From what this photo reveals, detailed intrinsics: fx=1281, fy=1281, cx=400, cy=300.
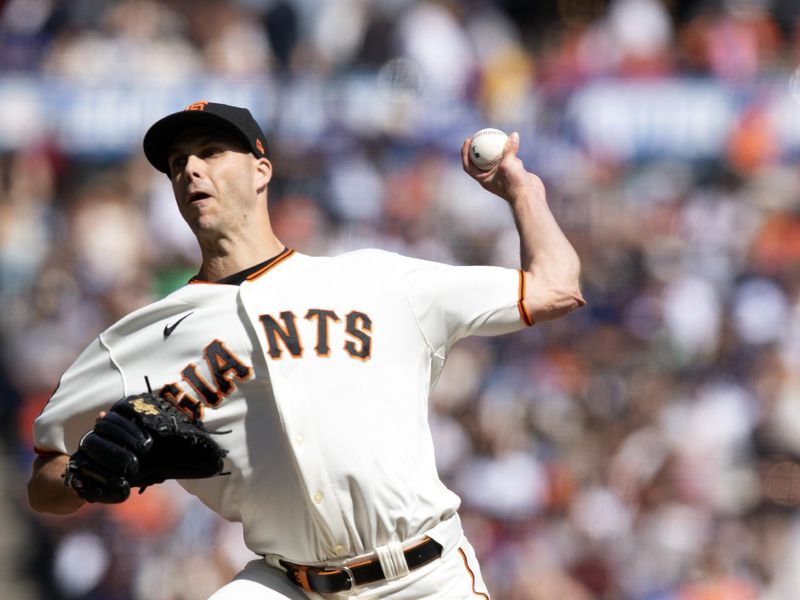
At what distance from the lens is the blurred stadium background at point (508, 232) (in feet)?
24.3

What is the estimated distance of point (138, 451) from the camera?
3.00 metres

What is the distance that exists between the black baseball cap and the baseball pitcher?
136 mm

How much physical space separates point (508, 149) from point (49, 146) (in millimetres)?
6428

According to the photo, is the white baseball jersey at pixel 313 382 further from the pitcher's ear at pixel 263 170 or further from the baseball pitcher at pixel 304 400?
the pitcher's ear at pixel 263 170

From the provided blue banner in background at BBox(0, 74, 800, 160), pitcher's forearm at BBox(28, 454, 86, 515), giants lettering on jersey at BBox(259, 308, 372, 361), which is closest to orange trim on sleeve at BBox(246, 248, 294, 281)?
giants lettering on jersey at BBox(259, 308, 372, 361)

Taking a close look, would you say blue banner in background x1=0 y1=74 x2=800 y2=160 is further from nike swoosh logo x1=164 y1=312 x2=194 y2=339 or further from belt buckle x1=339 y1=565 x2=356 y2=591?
belt buckle x1=339 y1=565 x2=356 y2=591

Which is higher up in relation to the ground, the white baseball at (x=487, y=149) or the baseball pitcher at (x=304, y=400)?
the white baseball at (x=487, y=149)

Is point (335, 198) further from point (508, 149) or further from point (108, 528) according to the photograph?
point (508, 149)

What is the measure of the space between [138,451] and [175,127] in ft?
3.29

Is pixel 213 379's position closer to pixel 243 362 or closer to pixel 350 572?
pixel 243 362

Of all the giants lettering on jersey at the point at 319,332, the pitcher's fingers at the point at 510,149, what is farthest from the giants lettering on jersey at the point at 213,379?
the pitcher's fingers at the point at 510,149

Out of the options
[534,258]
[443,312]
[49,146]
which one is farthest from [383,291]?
[49,146]

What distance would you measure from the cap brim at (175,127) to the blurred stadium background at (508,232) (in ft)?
13.3

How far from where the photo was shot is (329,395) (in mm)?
3189
